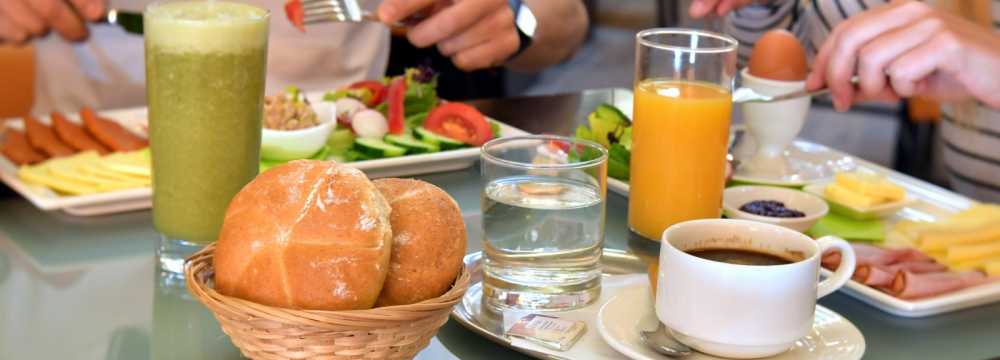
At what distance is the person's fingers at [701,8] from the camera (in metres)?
1.88

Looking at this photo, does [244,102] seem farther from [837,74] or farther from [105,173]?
[837,74]

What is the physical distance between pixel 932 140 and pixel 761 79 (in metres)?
1.65

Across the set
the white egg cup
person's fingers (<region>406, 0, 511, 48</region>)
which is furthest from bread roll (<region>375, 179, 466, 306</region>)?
person's fingers (<region>406, 0, 511, 48</region>)

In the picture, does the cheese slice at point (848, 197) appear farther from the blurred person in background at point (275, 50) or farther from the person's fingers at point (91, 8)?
the person's fingers at point (91, 8)

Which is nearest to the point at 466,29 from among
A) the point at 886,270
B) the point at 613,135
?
the point at 613,135

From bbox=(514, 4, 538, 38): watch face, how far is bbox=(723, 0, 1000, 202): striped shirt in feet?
1.73

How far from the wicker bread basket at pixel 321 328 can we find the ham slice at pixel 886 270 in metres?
0.47

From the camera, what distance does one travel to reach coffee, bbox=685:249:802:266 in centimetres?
95

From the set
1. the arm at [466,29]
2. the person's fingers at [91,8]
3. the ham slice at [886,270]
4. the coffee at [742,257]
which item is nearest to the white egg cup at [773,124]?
the ham slice at [886,270]

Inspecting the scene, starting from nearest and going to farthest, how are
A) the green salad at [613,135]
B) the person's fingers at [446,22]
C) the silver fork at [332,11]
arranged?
1. the green salad at [613,135]
2. the silver fork at [332,11]
3. the person's fingers at [446,22]

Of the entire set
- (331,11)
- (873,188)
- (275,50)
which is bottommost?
(275,50)

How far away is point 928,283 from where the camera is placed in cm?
112

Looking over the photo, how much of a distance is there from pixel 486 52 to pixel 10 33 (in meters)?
0.84

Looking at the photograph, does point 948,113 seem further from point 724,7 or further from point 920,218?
point 920,218
